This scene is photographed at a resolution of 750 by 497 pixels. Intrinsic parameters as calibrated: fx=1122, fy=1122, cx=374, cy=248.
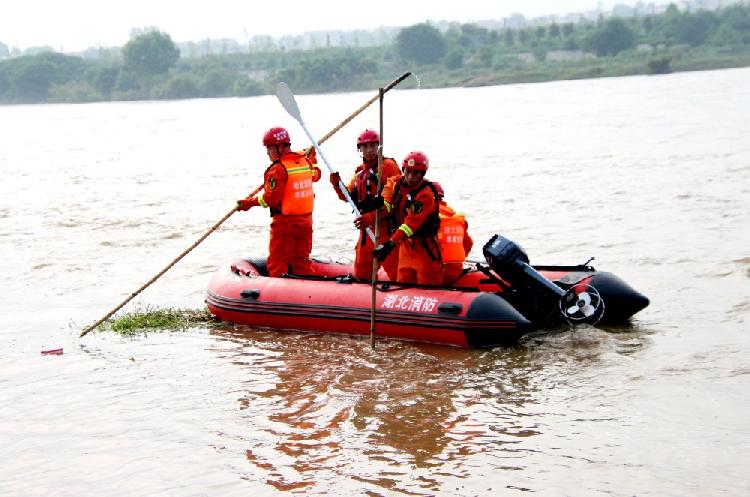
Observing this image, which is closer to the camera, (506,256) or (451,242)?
(506,256)

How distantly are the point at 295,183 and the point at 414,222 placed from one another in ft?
4.75

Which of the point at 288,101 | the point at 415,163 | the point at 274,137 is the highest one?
the point at 288,101

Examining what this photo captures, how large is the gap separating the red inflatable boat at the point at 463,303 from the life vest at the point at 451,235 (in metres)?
0.22

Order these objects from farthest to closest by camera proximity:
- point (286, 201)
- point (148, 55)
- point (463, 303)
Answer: point (148, 55) < point (286, 201) < point (463, 303)

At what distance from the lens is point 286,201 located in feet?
32.5

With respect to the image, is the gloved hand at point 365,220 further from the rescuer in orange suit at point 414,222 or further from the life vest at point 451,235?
the life vest at point 451,235

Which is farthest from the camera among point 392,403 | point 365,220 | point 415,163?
point 365,220

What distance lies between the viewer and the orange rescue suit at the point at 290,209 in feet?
32.2

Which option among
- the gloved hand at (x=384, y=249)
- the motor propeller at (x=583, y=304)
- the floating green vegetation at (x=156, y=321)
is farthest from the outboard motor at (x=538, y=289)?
the floating green vegetation at (x=156, y=321)

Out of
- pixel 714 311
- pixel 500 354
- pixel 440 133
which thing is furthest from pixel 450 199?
pixel 440 133

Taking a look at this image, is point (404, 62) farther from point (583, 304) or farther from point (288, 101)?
point (583, 304)

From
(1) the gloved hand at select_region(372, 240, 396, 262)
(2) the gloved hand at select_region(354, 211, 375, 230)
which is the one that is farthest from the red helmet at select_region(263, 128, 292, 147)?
(1) the gloved hand at select_region(372, 240, 396, 262)

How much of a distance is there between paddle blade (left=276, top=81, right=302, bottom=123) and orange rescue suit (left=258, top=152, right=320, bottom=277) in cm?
44

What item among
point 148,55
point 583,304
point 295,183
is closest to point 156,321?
point 295,183
